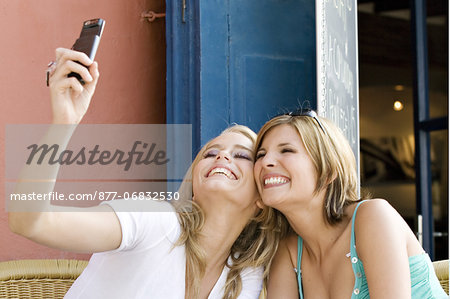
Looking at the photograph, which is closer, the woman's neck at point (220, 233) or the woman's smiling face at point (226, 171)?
the woman's smiling face at point (226, 171)

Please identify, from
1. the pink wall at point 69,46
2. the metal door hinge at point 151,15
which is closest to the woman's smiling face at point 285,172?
the pink wall at point 69,46

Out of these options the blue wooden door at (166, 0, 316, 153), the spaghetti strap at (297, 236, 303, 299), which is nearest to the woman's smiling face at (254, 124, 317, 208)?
the spaghetti strap at (297, 236, 303, 299)

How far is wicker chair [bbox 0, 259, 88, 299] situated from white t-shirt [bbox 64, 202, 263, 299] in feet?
1.56

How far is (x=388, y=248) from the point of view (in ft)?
5.65

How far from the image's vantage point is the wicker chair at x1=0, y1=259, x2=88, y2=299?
2.17 meters

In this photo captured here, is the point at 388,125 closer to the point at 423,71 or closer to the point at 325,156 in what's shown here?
the point at 423,71

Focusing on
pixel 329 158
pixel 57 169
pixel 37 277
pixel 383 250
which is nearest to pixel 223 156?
pixel 329 158

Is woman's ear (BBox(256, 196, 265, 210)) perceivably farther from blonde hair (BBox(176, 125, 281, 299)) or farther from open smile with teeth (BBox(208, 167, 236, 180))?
open smile with teeth (BBox(208, 167, 236, 180))

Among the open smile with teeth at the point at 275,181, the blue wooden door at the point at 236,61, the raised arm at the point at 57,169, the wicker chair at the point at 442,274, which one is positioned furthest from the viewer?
the blue wooden door at the point at 236,61

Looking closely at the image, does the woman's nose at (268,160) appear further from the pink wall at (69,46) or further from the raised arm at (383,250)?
the pink wall at (69,46)

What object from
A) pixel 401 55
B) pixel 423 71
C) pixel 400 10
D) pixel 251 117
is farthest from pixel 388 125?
pixel 251 117

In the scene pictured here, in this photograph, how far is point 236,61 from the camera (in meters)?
2.77

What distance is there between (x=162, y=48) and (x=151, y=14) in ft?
0.54

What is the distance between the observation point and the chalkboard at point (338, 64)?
2480mm
